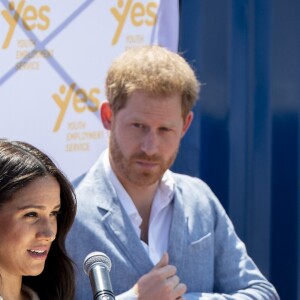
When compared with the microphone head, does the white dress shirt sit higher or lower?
higher

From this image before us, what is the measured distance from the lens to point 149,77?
2729 mm

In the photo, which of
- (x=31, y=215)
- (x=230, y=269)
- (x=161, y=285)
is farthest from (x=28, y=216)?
(x=230, y=269)

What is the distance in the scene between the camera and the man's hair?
2.74 metres

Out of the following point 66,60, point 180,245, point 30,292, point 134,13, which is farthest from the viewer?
point 134,13

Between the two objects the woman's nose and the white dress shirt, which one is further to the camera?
the white dress shirt

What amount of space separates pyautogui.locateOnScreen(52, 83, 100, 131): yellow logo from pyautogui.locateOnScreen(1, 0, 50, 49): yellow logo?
23 cm

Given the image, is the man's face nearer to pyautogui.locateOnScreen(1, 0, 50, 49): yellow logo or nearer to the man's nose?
the man's nose

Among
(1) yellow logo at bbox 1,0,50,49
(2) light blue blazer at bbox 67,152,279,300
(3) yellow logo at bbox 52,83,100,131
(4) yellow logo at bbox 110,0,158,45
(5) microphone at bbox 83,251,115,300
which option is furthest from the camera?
(4) yellow logo at bbox 110,0,158,45

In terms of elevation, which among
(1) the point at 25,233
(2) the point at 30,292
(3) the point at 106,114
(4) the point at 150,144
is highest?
(3) the point at 106,114

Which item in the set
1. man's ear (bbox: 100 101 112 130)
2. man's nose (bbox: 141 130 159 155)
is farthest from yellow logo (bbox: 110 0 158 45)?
man's nose (bbox: 141 130 159 155)

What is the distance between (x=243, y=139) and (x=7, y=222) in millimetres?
1568

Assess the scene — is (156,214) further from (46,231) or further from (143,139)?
(46,231)

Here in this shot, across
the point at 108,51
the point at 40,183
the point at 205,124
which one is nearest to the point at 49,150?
the point at 108,51

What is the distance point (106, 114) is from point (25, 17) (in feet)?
1.43
